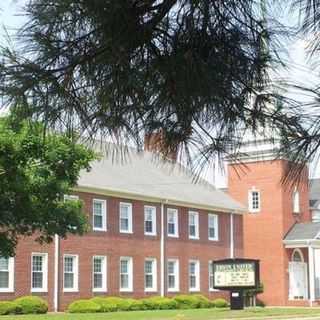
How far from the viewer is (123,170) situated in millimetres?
47969

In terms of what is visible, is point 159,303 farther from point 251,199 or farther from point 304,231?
point 304,231

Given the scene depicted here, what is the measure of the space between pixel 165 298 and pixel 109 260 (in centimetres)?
390

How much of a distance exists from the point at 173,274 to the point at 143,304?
649cm

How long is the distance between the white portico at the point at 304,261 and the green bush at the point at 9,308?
2455cm

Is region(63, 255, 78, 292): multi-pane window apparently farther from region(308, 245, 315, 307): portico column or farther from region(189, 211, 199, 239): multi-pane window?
region(308, 245, 315, 307): portico column

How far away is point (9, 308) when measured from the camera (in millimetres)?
35656

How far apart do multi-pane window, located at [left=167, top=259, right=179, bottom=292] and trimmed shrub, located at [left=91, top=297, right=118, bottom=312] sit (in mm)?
7992

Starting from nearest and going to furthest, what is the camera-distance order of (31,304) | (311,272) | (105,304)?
(31,304) < (105,304) < (311,272)

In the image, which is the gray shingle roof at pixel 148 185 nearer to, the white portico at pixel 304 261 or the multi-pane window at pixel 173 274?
the multi-pane window at pixel 173 274

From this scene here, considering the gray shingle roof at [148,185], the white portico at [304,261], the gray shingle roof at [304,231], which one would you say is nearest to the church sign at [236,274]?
the gray shingle roof at [148,185]

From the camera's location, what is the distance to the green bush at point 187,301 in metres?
44.5

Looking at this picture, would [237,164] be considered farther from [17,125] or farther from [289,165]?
[17,125]

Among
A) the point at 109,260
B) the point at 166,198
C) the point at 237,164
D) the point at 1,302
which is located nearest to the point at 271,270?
the point at 166,198

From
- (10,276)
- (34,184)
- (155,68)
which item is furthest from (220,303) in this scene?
(155,68)
